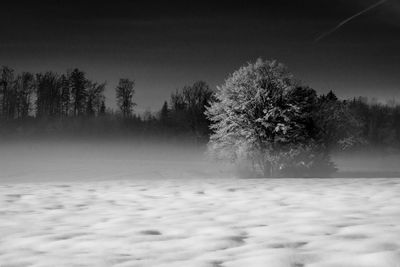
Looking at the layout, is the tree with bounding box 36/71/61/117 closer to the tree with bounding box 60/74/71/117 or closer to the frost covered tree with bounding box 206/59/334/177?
the tree with bounding box 60/74/71/117

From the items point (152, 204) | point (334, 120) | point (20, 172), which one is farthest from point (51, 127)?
point (152, 204)

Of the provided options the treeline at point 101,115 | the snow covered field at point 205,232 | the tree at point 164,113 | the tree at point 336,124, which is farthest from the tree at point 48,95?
the snow covered field at point 205,232

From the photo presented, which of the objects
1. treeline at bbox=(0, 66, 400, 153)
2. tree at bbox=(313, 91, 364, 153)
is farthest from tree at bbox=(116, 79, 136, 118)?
tree at bbox=(313, 91, 364, 153)

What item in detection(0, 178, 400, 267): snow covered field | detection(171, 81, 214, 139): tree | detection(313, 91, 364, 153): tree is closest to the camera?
detection(0, 178, 400, 267): snow covered field

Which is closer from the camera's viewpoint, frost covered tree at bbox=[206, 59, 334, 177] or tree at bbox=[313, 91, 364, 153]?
frost covered tree at bbox=[206, 59, 334, 177]

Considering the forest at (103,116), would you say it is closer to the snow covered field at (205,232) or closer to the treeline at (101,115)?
the treeline at (101,115)

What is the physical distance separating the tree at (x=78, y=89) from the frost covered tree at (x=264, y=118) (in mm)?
71809

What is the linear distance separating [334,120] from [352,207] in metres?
40.0

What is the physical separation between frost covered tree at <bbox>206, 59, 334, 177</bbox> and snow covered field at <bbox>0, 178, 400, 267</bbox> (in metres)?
22.7

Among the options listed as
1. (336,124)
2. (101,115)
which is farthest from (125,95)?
(336,124)

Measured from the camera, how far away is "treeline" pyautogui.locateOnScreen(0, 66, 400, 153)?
81244 mm

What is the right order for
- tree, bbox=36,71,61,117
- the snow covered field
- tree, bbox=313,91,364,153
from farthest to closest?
tree, bbox=36,71,61,117 < tree, bbox=313,91,364,153 < the snow covered field

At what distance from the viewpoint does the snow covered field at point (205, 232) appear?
439 cm

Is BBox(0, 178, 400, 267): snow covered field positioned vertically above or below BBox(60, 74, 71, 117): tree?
below
